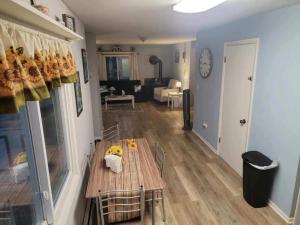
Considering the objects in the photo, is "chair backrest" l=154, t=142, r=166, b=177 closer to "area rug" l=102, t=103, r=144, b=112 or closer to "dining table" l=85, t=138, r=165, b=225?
"dining table" l=85, t=138, r=165, b=225

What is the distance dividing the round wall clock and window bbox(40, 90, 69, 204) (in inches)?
118

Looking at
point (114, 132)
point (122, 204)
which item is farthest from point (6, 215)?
point (114, 132)

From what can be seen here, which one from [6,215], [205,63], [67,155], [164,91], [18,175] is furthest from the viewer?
[164,91]

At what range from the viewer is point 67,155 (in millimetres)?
1976

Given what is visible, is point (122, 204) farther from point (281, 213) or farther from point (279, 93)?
point (279, 93)

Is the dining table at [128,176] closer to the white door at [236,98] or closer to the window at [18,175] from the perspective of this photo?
the window at [18,175]

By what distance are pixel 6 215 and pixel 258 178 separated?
2.42 metres

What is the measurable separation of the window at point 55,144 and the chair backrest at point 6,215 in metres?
0.34

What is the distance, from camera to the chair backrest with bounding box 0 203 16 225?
113cm

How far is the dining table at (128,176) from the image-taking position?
184cm

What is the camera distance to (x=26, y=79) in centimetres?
77

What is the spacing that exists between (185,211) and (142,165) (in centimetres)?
83

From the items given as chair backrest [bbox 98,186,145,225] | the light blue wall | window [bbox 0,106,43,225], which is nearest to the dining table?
chair backrest [bbox 98,186,145,225]

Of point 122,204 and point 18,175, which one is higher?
point 18,175
